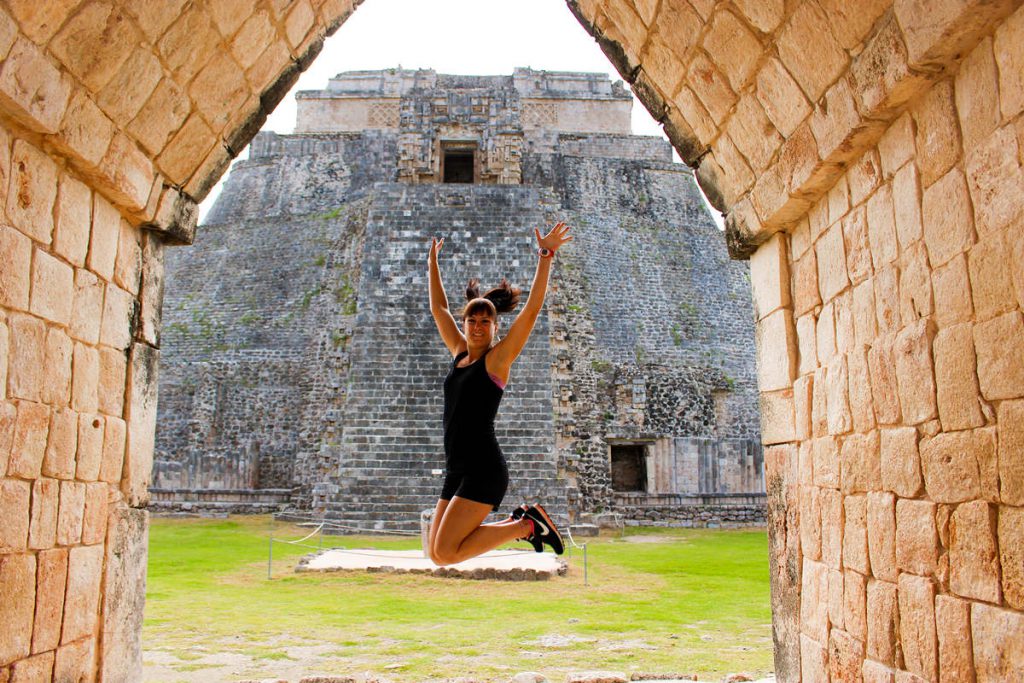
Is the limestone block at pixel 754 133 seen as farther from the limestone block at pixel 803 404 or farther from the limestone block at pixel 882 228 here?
the limestone block at pixel 803 404

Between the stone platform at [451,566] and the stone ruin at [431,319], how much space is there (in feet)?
9.97

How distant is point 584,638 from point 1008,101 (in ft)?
17.2

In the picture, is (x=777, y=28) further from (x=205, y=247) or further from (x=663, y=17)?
(x=205, y=247)

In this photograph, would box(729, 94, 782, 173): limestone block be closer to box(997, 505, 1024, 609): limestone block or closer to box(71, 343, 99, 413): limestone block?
box(997, 505, 1024, 609): limestone block

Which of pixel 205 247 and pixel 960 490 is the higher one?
pixel 205 247

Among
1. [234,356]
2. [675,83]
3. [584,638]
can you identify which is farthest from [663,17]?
[234,356]

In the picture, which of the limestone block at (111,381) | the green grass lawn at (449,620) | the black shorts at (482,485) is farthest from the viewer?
the green grass lawn at (449,620)

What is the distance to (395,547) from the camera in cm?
1260

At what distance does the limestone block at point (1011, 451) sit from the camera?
2.57 meters

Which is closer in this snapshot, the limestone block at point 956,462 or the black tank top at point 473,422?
the limestone block at point 956,462

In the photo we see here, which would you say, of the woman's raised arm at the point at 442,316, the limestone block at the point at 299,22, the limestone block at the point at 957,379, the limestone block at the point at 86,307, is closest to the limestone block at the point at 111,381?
the limestone block at the point at 86,307

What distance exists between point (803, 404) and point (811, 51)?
67.1 inches

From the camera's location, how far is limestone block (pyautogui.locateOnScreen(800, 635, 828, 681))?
3910mm

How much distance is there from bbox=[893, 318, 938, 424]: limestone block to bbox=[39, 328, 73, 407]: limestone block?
3544 millimetres
